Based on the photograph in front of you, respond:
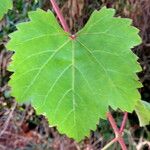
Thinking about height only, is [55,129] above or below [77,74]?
below

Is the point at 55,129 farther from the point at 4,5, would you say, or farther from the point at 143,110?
the point at 4,5

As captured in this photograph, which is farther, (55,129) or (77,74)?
(55,129)

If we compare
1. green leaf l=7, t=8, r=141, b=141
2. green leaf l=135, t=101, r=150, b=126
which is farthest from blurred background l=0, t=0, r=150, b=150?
green leaf l=7, t=8, r=141, b=141

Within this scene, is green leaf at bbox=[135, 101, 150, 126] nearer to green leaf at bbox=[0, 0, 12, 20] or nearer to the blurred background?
green leaf at bbox=[0, 0, 12, 20]

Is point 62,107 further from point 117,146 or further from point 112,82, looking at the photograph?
point 117,146

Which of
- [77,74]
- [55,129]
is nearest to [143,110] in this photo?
[77,74]

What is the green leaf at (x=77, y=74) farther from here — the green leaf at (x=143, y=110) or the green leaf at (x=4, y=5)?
the green leaf at (x=143, y=110)

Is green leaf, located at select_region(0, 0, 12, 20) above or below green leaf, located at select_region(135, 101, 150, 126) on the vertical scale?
above
